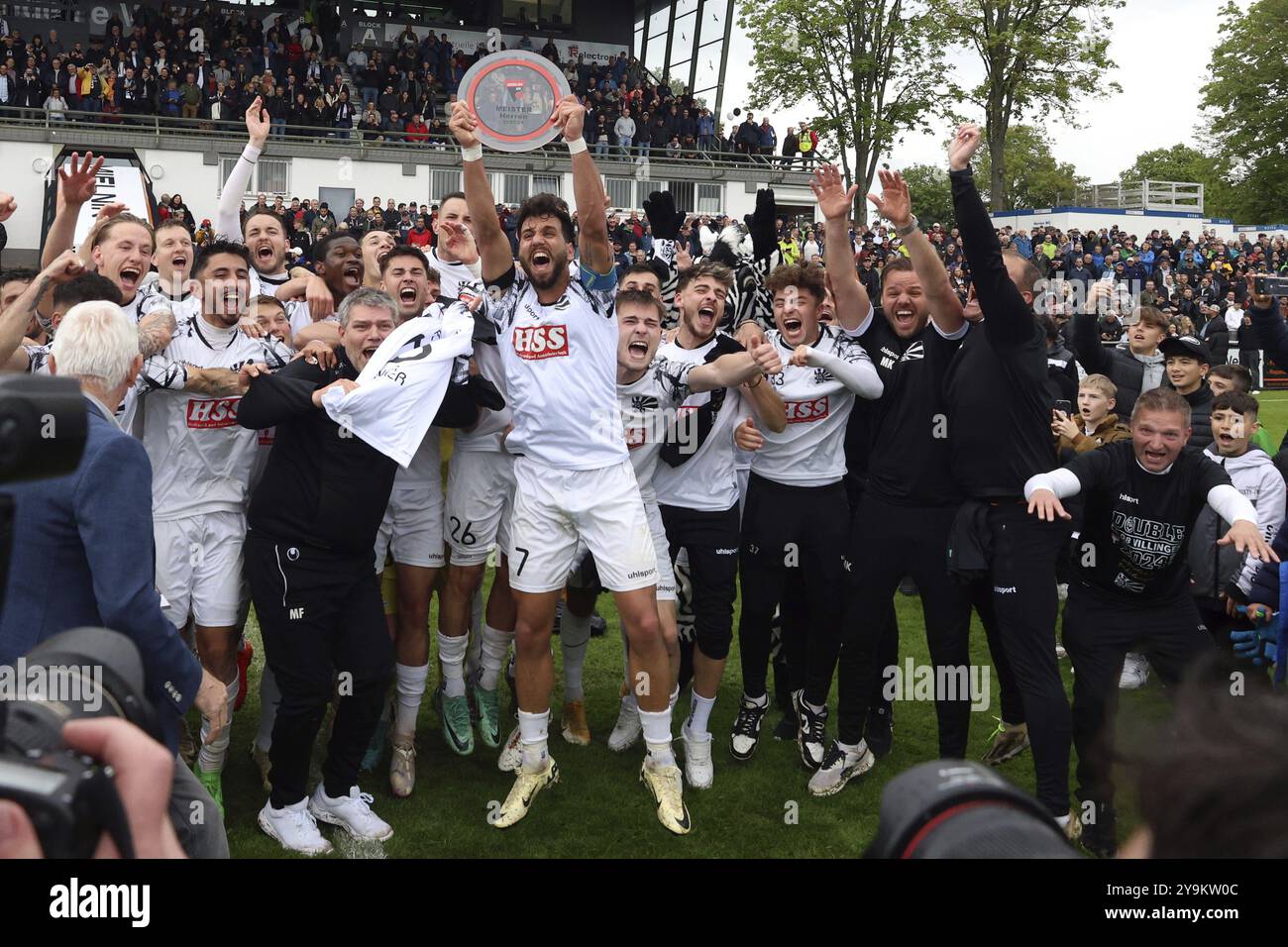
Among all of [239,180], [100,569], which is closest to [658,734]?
[100,569]

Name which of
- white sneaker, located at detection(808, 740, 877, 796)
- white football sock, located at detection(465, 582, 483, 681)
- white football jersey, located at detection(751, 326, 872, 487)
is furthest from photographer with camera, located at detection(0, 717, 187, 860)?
white football sock, located at detection(465, 582, 483, 681)

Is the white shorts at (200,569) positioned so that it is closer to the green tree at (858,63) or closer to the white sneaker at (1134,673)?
the white sneaker at (1134,673)

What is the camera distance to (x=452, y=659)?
5.54 meters

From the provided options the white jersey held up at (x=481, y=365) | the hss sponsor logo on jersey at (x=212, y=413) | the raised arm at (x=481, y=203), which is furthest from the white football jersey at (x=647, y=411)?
the hss sponsor logo on jersey at (x=212, y=413)

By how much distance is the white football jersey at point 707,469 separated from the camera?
5473 millimetres

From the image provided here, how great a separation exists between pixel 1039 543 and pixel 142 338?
386 cm

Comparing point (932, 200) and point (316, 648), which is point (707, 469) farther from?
point (932, 200)

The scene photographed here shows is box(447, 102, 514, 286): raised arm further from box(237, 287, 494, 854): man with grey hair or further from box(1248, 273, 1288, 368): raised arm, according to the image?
box(1248, 273, 1288, 368): raised arm

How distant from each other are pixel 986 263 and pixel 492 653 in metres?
3.17

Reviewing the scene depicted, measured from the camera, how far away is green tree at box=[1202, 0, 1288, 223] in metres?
46.5

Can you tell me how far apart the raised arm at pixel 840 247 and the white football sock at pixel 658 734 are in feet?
7.23

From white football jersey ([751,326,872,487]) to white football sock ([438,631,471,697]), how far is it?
1807 millimetres
